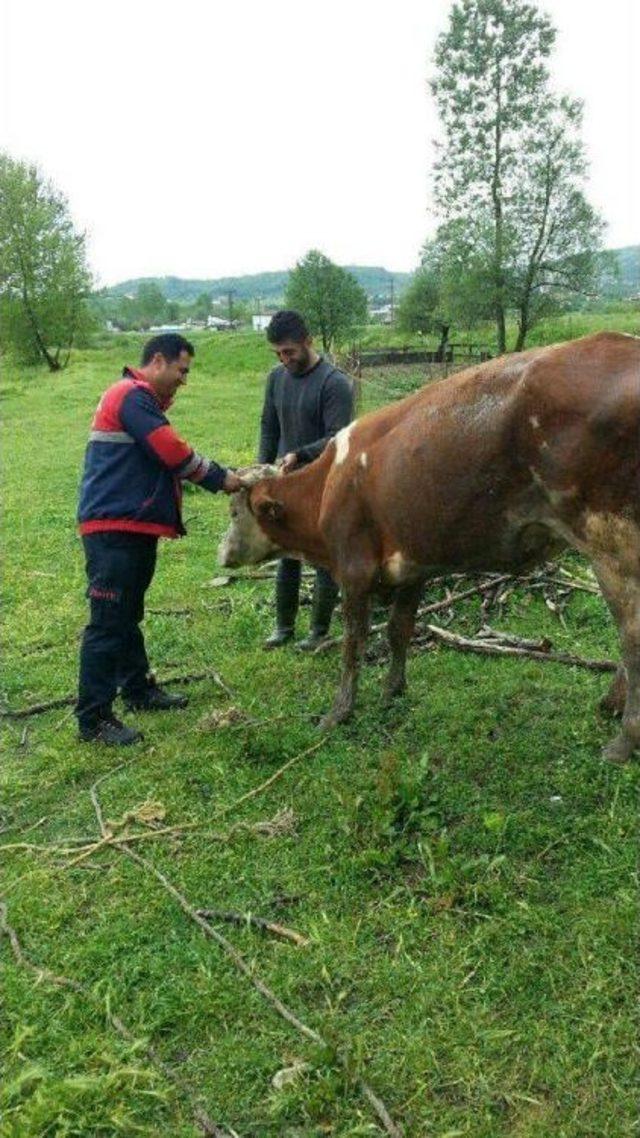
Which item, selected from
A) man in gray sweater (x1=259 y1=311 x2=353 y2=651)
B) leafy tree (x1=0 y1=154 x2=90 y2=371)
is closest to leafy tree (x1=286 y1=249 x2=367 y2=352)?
leafy tree (x1=0 y1=154 x2=90 y2=371)

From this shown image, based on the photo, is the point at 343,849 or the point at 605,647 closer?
the point at 343,849

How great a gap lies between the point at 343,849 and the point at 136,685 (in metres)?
2.34

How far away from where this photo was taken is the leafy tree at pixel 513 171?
3153 cm

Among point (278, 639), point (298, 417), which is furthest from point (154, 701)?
point (298, 417)

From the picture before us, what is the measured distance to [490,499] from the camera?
426 cm

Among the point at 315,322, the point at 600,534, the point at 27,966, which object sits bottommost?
the point at 27,966

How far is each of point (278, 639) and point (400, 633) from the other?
1436 mm

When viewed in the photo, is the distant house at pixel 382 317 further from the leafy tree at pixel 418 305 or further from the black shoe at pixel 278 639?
the black shoe at pixel 278 639

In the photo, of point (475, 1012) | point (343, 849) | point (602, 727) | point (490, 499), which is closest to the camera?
point (475, 1012)

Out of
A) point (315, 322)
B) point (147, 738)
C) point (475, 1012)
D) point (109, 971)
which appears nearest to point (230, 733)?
point (147, 738)

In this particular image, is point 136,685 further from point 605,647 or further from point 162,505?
point 605,647

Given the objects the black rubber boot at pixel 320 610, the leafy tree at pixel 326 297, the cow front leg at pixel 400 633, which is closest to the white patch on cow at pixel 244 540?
the black rubber boot at pixel 320 610

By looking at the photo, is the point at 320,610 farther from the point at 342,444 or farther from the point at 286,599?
the point at 342,444

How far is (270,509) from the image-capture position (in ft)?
19.1
